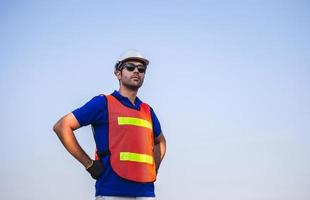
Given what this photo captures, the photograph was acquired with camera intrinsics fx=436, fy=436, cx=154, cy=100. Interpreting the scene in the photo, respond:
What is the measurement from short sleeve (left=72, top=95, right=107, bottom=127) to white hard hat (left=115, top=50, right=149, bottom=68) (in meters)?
0.70

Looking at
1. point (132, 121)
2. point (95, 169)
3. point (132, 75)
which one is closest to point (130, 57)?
point (132, 75)

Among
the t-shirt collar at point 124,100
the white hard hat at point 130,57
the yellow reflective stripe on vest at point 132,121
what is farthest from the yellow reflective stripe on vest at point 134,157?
the white hard hat at point 130,57

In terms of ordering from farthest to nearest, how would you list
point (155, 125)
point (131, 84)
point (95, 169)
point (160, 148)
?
point (160, 148), point (155, 125), point (131, 84), point (95, 169)

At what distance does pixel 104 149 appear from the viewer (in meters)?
5.04

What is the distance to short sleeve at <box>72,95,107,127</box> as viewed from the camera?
505 centimetres

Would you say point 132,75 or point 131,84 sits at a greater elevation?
point 132,75

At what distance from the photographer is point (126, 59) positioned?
564cm

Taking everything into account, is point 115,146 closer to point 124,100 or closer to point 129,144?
point 129,144

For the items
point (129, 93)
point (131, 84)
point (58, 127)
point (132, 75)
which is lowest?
point (58, 127)

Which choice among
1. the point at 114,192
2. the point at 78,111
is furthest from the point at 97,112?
the point at 114,192

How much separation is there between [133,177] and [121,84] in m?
1.28

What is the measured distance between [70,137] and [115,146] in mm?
524

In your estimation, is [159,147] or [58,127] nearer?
[58,127]

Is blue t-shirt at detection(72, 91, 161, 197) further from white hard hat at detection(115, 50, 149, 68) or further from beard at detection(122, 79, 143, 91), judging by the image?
white hard hat at detection(115, 50, 149, 68)
